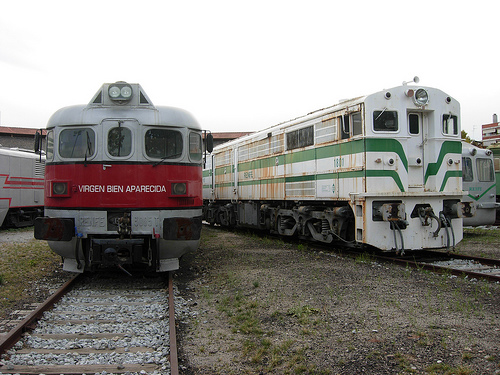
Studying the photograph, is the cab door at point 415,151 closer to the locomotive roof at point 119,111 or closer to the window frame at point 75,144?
the locomotive roof at point 119,111

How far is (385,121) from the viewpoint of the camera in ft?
31.1

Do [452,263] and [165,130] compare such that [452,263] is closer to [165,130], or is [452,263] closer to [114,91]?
[165,130]

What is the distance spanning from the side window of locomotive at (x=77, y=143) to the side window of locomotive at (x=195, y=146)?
5.44 ft

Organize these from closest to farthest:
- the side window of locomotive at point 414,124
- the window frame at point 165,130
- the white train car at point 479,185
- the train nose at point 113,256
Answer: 1. the train nose at point 113,256
2. the window frame at point 165,130
3. the side window of locomotive at point 414,124
4. the white train car at point 479,185

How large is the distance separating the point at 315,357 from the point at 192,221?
367cm

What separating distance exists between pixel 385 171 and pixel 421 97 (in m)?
1.87

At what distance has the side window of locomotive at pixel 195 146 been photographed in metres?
8.07

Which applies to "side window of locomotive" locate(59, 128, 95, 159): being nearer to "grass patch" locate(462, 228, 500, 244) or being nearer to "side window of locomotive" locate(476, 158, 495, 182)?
"grass patch" locate(462, 228, 500, 244)

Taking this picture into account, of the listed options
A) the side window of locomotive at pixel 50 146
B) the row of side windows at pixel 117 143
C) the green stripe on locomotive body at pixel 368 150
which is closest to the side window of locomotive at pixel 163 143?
the row of side windows at pixel 117 143

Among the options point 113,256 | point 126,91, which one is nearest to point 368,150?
point 126,91

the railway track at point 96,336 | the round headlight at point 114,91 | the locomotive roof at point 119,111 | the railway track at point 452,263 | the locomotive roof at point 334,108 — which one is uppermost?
the locomotive roof at point 334,108

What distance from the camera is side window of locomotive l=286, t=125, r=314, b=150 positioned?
1128 cm

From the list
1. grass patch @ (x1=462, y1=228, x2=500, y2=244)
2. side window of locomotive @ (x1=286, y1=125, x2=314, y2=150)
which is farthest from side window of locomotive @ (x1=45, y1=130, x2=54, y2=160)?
grass patch @ (x1=462, y1=228, x2=500, y2=244)

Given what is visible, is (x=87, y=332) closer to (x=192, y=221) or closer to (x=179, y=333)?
(x=179, y=333)
